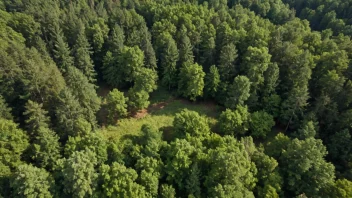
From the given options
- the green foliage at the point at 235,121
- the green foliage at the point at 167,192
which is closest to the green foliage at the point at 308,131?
the green foliage at the point at 235,121

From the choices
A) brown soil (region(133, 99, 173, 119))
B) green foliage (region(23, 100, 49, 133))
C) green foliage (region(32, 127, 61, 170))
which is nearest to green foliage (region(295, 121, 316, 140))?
brown soil (region(133, 99, 173, 119))

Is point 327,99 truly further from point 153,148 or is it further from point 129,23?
point 129,23

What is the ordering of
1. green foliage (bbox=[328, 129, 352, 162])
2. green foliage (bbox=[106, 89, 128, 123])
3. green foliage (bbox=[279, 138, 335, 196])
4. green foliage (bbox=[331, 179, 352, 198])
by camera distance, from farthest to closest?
green foliage (bbox=[106, 89, 128, 123])
green foliage (bbox=[328, 129, 352, 162])
green foliage (bbox=[279, 138, 335, 196])
green foliage (bbox=[331, 179, 352, 198])

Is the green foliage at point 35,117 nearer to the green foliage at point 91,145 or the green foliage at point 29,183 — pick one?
the green foliage at point 91,145

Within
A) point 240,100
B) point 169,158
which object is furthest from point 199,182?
point 240,100

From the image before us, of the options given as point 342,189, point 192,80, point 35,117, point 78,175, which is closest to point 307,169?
point 342,189

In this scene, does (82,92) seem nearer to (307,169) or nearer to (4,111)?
(4,111)

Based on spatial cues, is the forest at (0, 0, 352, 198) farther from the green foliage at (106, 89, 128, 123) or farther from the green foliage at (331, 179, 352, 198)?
the green foliage at (106, 89, 128, 123)
